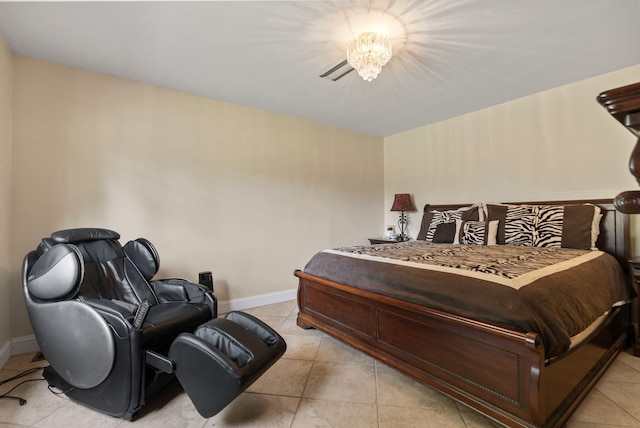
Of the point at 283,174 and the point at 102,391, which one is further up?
the point at 283,174

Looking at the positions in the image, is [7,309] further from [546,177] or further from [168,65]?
[546,177]

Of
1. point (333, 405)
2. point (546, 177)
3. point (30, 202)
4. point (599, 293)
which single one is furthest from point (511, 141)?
point (30, 202)

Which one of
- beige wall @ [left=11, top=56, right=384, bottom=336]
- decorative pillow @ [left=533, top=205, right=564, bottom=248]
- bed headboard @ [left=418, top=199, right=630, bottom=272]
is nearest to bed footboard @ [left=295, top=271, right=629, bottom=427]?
bed headboard @ [left=418, top=199, right=630, bottom=272]

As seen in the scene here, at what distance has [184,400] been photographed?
1759 millimetres

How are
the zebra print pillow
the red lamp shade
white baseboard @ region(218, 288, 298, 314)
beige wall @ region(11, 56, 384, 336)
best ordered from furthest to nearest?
the red lamp shade < white baseboard @ region(218, 288, 298, 314) < the zebra print pillow < beige wall @ region(11, 56, 384, 336)

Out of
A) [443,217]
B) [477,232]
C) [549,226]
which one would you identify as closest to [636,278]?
[549,226]

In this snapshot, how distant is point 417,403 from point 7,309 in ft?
10.0

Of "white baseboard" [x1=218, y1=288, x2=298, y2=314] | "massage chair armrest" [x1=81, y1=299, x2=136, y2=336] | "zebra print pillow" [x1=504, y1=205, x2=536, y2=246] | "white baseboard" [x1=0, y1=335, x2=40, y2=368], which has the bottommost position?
"white baseboard" [x1=218, y1=288, x2=298, y2=314]

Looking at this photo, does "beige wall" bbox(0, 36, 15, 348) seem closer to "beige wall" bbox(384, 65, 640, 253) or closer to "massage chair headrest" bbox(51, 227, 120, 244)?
"massage chair headrest" bbox(51, 227, 120, 244)

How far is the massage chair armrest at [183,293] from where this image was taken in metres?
2.13

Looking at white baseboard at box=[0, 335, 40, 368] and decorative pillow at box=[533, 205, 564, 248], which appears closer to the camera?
white baseboard at box=[0, 335, 40, 368]

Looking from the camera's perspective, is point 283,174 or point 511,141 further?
point 283,174

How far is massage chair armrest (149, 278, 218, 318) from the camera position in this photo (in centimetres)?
213

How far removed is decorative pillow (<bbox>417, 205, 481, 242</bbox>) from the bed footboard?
1446 mm
